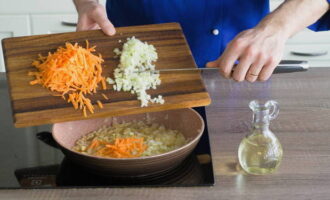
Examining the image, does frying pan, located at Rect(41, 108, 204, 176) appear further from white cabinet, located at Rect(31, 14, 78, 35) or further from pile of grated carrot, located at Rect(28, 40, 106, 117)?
white cabinet, located at Rect(31, 14, 78, 35)

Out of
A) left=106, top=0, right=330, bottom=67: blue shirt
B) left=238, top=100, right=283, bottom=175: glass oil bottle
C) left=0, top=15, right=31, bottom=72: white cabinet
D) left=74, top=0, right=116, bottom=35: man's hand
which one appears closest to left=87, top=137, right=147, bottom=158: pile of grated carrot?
left=238, top=100, right=283, bottom=175: glass oil bottle

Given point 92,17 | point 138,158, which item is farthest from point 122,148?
point 92,17

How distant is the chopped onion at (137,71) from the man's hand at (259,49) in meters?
0.14

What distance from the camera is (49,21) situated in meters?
2.40

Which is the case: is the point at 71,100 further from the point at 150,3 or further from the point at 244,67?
the point at 150,3

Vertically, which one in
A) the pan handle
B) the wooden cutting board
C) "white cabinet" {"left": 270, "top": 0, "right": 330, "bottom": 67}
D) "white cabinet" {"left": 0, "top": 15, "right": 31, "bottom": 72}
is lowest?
"white cabinet" {"left": 270, "top": 0, "right": 330, "bottom": 67}

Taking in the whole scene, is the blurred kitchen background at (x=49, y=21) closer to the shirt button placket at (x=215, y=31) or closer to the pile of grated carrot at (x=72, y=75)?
the shirt button placket at (x=215, y=31)

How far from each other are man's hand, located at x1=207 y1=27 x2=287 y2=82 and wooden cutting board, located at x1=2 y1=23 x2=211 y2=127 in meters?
0.08

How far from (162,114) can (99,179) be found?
257 millimetres

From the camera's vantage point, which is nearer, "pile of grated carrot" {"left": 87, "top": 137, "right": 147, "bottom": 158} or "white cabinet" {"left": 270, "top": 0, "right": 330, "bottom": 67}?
"pile of grated carrot" {"left": 87, "top": 137, "right": 147, "bottom": 158}

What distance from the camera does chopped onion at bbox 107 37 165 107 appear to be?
106 cm

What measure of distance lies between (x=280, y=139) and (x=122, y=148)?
353 millimetres

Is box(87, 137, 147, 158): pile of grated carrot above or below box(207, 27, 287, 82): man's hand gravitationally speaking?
below

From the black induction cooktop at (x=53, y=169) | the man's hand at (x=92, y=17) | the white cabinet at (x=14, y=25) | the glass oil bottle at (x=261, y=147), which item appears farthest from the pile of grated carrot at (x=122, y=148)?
the white cabinet at (x=14, y=25)
